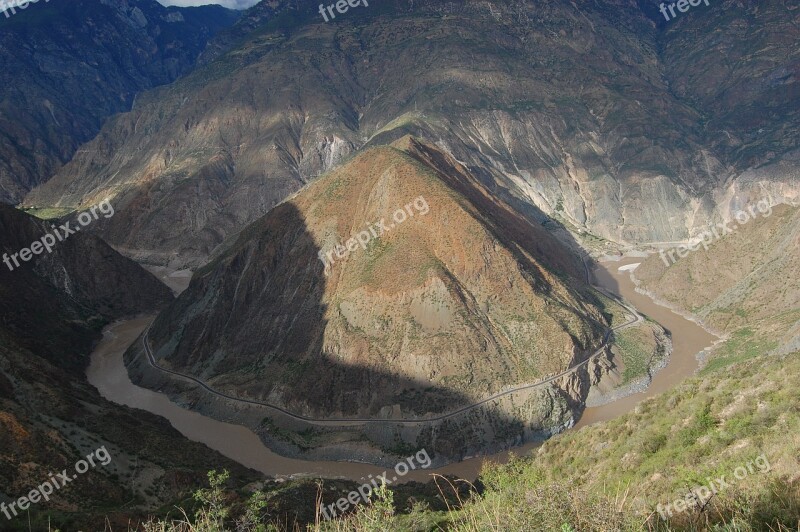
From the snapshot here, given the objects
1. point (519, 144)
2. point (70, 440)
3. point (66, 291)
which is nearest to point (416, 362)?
point (70, 440)

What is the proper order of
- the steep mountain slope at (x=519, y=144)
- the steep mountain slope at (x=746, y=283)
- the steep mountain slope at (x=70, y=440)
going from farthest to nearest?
the steep mountain slope at (x=519, y=144) → the steep mountain slope at (x=746, y=283) → the steep mountain slope at (x=70, y=440)

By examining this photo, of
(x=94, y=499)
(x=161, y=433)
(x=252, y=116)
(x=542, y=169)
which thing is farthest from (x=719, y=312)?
(x=252, y=116)

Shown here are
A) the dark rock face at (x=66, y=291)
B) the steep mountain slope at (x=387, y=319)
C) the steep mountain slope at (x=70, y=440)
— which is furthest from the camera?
the dark rock face at (x=66, y=291)

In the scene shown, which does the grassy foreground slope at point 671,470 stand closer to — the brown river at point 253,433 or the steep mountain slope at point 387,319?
the brown river at point 253,433

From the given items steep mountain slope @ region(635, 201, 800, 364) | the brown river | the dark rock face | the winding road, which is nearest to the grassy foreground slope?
steep mountain slope @ region(635, 201, 800, 364)

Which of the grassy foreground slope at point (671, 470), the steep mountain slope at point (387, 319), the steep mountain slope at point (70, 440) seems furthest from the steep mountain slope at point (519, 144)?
the grassy foreground slope at point (671, 470)

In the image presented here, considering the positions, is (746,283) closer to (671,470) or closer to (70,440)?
(671,470)

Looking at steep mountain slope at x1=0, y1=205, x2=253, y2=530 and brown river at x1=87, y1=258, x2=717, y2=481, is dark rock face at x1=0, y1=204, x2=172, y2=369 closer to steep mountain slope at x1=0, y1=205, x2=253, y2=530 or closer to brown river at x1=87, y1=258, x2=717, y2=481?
steep mountain slope at x1=0, y1=205, x2=253, y2=530
